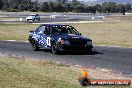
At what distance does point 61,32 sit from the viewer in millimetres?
20500

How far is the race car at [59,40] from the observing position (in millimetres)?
19281

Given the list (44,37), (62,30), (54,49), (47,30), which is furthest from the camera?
(47,30)

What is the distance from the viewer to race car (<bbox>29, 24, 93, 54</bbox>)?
19281mm

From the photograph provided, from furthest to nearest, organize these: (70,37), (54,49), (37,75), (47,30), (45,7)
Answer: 1. (45,7)
2. (47,30)
3. (54,49)
4. (70,37)
5. (37,75)

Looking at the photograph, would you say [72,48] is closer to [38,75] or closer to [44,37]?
[44,37]

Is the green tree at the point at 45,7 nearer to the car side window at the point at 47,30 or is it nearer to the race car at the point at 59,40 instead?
the race car at the point at 59,40

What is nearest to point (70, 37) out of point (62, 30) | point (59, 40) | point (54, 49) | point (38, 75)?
point (59, 40)

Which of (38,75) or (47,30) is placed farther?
(47,30)

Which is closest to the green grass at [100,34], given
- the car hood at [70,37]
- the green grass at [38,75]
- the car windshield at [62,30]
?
the car windshield at [62,30]

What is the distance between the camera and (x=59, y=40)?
19.3 metres

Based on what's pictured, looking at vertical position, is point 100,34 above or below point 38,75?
below

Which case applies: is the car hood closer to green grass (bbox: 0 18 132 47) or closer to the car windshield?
the car windshield

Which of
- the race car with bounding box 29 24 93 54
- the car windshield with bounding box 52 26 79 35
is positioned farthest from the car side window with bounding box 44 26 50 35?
the car windshield with bounding box 52 26 79 35

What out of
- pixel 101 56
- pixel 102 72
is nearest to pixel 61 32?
pixel 101 56
